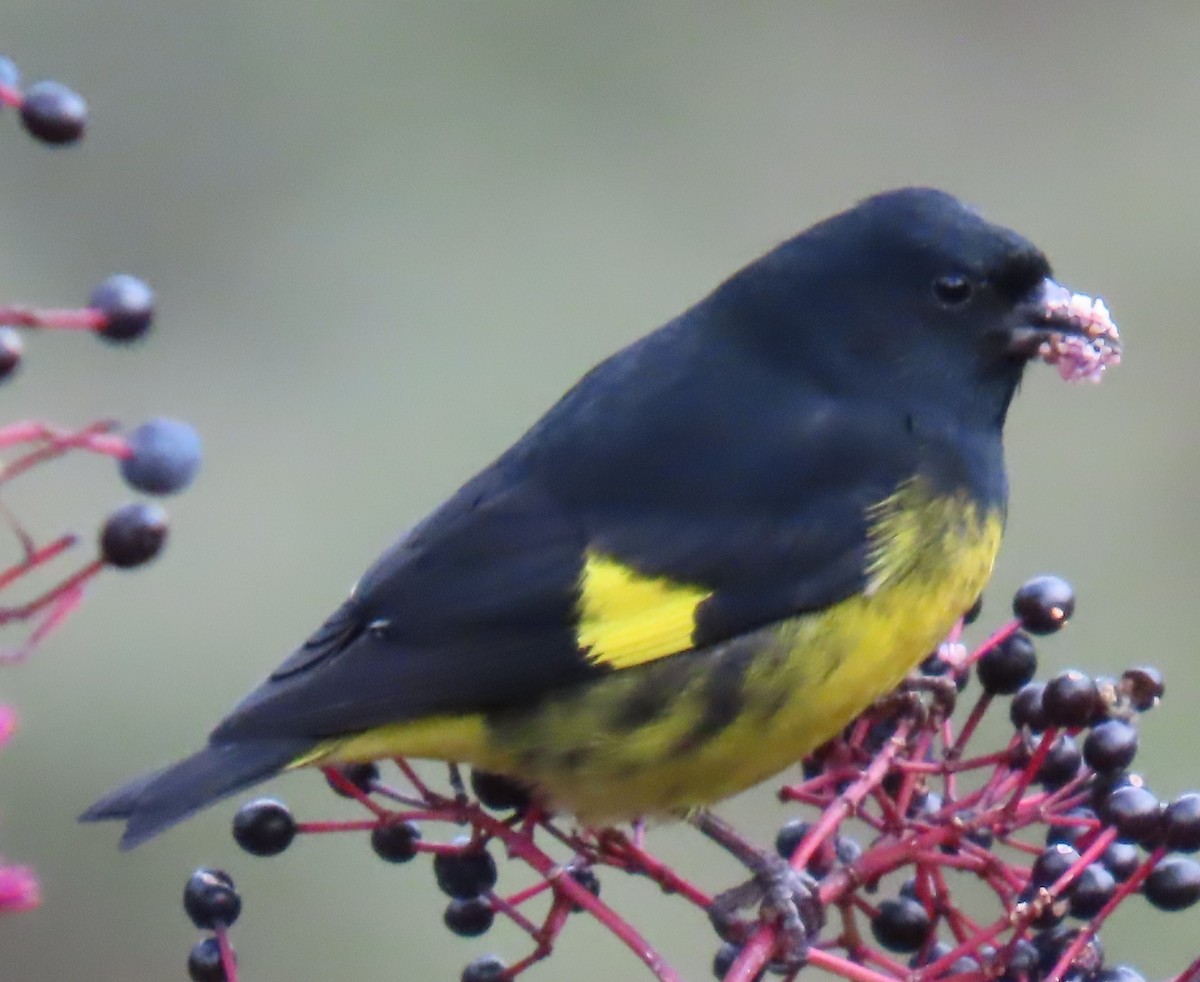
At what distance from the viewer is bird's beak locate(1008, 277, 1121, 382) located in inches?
91.0

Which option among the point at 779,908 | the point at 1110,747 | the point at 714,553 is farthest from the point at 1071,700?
the point at 714,553

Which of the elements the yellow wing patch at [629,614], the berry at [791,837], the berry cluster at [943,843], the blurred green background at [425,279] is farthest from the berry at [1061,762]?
the blurred green background at [425,279]

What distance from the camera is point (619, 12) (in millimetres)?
5438

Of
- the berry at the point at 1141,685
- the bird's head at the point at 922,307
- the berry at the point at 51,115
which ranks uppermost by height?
the berry at the point at 51,115

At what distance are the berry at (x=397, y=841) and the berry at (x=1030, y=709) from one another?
0.54 meters

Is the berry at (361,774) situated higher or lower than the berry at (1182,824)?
lower

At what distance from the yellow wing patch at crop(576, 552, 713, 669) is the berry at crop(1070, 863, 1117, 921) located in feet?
1.73

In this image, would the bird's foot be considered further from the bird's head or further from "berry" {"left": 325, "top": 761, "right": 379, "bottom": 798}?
the bird's head

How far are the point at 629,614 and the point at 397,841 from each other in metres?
0.35

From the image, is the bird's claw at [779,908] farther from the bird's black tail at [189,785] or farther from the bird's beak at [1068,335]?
the bird's beak at [1068,335]

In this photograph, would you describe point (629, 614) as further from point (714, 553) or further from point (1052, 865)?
point (1052, 865)

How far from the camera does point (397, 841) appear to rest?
1.97 metres

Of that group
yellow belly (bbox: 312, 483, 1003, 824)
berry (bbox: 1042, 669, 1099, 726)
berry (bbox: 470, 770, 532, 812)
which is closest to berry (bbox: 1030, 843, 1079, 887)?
berry (bbox: 1042, 669, 1099, 726)

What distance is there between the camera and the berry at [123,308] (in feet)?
4.47
